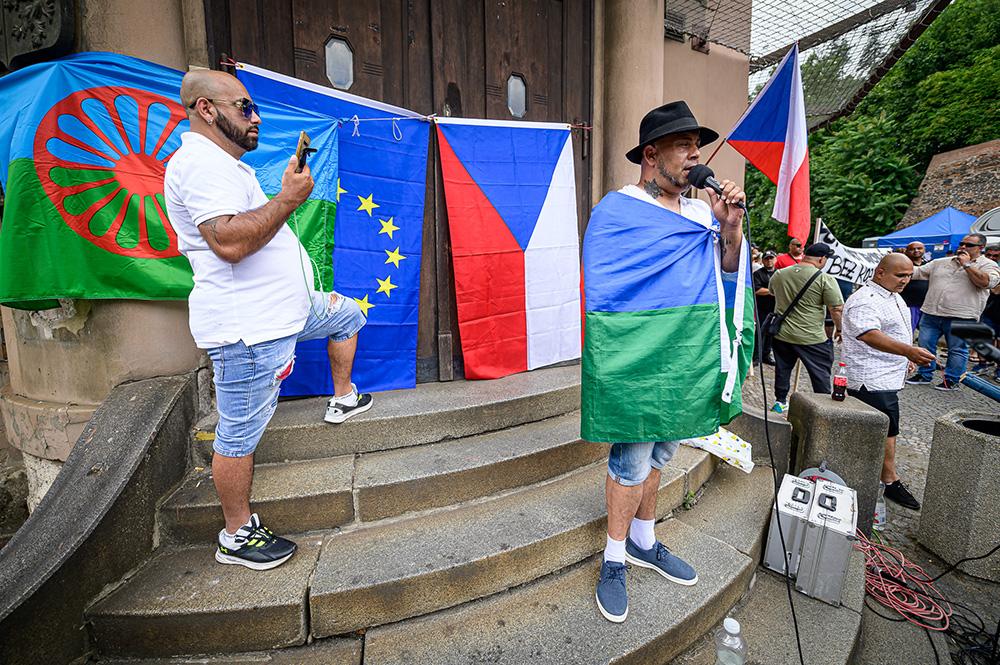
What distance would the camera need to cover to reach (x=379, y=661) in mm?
1906

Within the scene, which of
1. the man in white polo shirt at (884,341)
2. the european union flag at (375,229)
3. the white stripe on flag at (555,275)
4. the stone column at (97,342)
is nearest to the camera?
the stone column at (97,342)

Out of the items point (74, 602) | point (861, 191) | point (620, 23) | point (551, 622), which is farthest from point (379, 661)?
point (861, 191)

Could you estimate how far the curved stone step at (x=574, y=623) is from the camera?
1.94m

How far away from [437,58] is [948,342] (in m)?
8.30

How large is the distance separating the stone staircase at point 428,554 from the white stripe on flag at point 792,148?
1808 mm

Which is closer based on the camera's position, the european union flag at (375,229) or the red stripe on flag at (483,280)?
the european union flag at (375,229)

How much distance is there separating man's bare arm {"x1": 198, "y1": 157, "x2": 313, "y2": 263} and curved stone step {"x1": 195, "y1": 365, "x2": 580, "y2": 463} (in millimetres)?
1301

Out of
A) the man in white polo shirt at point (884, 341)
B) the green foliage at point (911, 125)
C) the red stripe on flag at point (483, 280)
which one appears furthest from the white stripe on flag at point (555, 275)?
the green foliage at point (911, 125)

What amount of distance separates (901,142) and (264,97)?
25.9m

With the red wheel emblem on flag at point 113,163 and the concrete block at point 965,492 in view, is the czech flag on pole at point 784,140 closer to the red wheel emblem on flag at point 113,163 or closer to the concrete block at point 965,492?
the concrete block at point 965,492

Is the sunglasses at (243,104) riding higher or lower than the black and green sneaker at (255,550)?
higher

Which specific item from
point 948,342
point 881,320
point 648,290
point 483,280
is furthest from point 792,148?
point 948,342

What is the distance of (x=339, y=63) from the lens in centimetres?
344

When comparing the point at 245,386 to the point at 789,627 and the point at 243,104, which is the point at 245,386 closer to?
the point at 243,104
